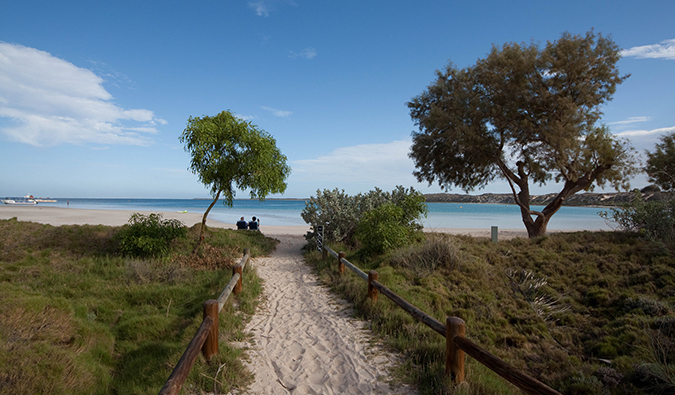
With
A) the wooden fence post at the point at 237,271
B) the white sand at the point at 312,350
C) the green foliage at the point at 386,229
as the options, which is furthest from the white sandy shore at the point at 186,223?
the wooden fence post at the point at 237,271

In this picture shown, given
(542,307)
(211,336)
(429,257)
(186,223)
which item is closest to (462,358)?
(211,336)

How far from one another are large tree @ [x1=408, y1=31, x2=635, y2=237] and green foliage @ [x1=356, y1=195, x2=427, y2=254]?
5632 mm

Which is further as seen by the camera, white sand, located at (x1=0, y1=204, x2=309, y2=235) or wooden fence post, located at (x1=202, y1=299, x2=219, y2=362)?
white sand, located at (x1=0, y1=204, x2=309, y2=235)

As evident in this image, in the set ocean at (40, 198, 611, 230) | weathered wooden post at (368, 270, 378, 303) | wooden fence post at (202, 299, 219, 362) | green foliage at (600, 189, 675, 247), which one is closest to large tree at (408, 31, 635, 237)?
green foliage at (600, 189, 675, 247)

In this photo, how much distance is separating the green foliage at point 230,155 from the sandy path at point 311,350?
16.7ft

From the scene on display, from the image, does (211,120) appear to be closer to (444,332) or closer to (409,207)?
(409,207)

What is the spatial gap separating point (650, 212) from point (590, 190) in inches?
203

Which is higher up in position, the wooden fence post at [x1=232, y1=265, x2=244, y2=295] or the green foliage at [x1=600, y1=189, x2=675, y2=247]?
the green foliage at [x1=600, y1=189, x2=675, y2=247]

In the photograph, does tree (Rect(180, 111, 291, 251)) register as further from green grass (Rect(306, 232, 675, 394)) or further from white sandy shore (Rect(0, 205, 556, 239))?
white sandy shore (Rect(0, 205, 556, 239))

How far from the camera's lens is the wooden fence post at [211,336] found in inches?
184

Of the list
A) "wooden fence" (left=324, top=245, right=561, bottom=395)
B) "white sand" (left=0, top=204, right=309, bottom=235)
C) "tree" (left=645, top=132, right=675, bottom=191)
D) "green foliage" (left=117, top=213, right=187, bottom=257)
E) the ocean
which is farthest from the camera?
the ocean

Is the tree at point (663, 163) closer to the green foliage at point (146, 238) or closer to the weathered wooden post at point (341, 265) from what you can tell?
the weathered wooden post at point (341, 265)

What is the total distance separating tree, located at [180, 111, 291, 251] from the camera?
12.0m

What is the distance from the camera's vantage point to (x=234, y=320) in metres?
6.39
